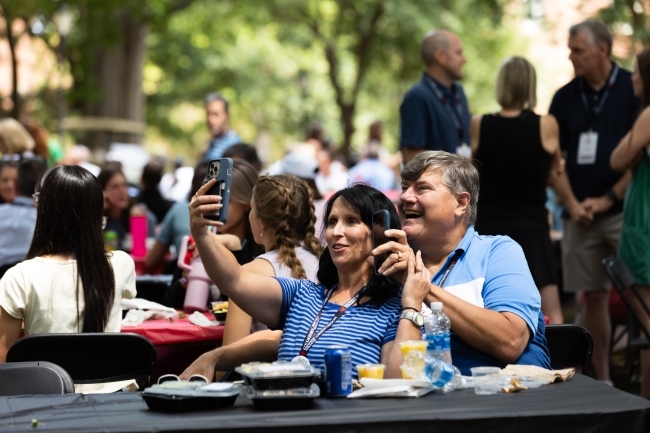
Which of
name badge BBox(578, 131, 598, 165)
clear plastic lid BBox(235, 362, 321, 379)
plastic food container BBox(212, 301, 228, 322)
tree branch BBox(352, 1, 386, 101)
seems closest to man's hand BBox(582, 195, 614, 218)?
name badge BBox(578, 131, 598, 165)

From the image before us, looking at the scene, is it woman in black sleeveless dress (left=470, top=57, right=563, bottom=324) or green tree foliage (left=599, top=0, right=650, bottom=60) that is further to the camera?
green tree foliage (left=599, top=0, right=650, bottom=60)

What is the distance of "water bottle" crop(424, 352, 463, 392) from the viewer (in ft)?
11.5

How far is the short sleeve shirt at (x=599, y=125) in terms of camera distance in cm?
750

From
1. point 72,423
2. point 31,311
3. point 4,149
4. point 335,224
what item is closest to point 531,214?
point 335,224

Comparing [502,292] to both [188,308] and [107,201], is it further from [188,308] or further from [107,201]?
[107,201]

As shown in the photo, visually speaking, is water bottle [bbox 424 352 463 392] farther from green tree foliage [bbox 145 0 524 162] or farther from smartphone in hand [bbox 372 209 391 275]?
green tree foliage [bbox 145 0 524 162]

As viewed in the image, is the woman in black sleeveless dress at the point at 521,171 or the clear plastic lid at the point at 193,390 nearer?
the clear plastic lid at the point at 193,390

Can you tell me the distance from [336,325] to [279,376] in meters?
0.91

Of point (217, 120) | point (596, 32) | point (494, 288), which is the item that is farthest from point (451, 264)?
point (217, 120)

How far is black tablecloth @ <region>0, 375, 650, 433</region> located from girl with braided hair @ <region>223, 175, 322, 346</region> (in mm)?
1809

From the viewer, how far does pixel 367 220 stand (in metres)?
4.26

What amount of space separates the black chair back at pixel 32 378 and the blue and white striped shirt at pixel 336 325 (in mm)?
851

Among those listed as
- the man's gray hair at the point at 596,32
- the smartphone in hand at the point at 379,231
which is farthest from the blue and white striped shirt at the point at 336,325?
the man's gray hair at the point at 596,32

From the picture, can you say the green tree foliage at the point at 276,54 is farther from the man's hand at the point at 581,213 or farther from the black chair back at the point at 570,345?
the black chair back at the point at 570,345
